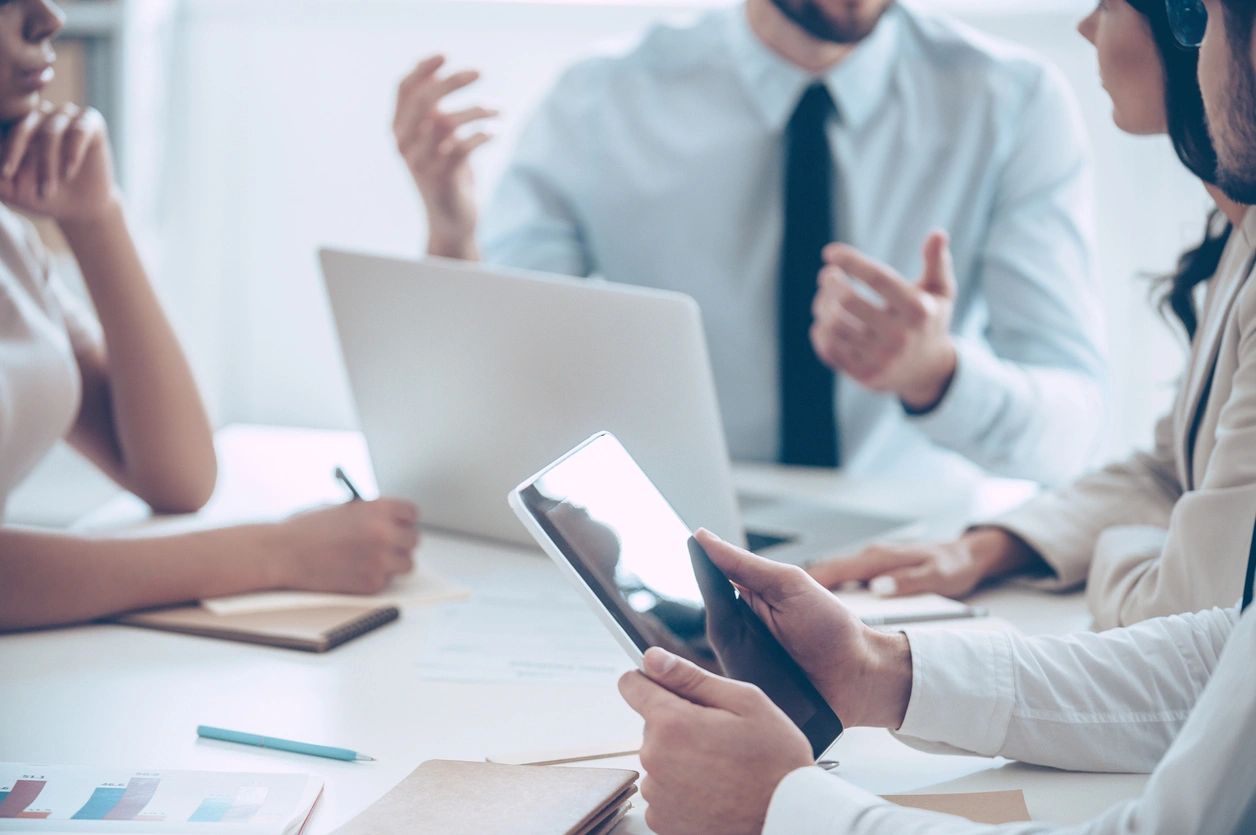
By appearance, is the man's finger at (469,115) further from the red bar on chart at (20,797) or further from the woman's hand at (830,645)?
the red bar on chart at (20,797)

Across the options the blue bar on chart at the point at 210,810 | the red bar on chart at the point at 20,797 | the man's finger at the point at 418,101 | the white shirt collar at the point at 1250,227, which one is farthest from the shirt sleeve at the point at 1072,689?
the man's finger at the point at 418,101

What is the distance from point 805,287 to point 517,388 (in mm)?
796

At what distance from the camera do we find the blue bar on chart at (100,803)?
774mm

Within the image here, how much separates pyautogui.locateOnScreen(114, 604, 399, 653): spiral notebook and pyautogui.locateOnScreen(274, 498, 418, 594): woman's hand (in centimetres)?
3

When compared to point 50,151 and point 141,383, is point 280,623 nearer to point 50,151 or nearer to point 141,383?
point 141,383

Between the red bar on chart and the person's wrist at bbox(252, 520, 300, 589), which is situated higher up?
the red bar on chart

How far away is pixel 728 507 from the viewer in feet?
4.01

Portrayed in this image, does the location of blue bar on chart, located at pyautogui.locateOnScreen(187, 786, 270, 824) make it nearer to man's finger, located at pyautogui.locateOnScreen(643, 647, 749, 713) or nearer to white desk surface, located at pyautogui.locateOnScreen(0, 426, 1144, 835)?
white desk surface, located at pyautogui.locateOnScreen(0, 426, 1144, 835)

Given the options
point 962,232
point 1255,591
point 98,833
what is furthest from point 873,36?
point 98,833

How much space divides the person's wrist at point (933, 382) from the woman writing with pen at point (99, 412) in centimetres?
69

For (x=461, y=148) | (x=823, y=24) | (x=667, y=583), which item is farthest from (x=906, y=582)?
(x=823, y=24)

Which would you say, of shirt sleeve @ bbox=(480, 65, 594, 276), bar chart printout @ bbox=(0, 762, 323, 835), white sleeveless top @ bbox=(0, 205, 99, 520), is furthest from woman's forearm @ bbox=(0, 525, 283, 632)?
shirt sleeve @ bbox=(480, 65, 594, 276)

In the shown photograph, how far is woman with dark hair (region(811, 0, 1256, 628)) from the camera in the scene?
98cm

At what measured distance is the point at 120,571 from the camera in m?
1.13
